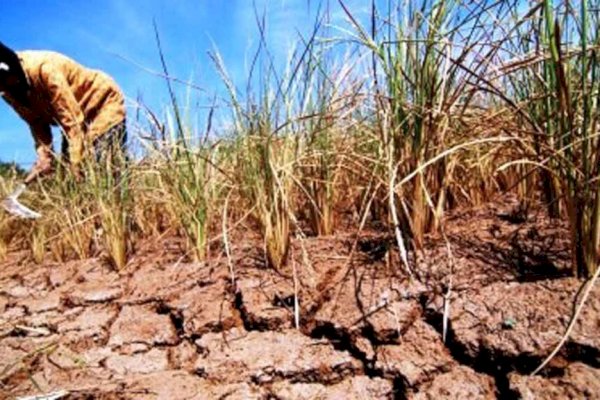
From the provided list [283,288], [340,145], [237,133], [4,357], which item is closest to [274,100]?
[237,133]

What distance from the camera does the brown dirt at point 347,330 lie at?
112 cm

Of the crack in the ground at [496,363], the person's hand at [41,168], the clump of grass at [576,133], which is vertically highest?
the person's hand at [41,168]

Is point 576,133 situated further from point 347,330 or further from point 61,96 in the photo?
point 61,96

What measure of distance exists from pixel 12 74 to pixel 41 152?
0.51m

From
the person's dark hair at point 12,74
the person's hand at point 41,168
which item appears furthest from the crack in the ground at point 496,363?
the person's dark hair at point 12,74

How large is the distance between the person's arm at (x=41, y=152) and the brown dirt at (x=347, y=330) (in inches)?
72.1

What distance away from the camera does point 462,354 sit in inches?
46.3

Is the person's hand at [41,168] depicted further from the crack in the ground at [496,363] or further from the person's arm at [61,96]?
the crack in the ground at [496,363]

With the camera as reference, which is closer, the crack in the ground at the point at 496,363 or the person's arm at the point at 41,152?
the crack in the ground at the point at 496,363

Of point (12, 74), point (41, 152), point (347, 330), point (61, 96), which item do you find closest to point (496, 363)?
point (347, 330)

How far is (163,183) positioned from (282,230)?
843 millimetres

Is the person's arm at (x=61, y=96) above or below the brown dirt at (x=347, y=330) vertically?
above

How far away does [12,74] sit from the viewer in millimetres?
3537

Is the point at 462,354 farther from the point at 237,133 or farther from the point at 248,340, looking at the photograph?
the point at 237,133
